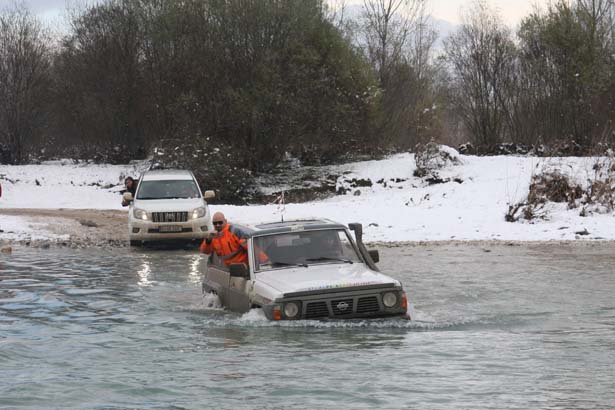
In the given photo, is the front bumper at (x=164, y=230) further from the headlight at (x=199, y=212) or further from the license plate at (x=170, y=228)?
the headlight at (x=199, y=212)

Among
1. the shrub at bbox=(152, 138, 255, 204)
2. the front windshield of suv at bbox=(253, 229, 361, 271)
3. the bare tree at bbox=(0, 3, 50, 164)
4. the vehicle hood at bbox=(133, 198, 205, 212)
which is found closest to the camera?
the front windshield of suv at bbox=(253, 229, 361, 271)

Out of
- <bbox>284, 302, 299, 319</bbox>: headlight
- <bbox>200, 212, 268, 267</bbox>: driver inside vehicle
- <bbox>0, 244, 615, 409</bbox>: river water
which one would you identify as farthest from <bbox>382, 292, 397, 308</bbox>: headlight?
<bbox>200, 212, 268, 267</bbox>: driver inside vehicle

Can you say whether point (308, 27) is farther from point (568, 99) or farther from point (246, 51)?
point (568, 99)

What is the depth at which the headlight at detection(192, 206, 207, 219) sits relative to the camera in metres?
22.8

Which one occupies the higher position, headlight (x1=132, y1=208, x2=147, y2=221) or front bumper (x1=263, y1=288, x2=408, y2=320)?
headlight (x1=132, y1=208, x2=147, y2=221)

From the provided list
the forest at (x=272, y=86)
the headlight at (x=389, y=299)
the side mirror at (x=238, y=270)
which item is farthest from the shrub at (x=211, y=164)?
the headlight at (x=389, y=299)

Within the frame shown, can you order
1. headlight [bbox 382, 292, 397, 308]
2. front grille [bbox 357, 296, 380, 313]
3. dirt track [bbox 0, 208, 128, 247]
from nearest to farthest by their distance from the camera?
1. front grille [bbox 357, 296, 380, 313]
2. headlight [bbox 382, 292, 397, 308]
3. dirt track [bbox 0, 208, 128, 247]

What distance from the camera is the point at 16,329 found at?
12.3 m

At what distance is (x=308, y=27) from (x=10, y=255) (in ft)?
83.4

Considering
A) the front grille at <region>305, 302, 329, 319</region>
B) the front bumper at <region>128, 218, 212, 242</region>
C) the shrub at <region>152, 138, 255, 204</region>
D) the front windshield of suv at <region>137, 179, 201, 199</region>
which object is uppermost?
the shrub at <region>152, 138, 255, 204</region>

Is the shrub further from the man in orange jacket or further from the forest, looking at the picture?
the man in orange jacket

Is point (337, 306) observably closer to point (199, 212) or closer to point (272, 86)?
point (199, 212)

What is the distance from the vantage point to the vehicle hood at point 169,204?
74.3ft

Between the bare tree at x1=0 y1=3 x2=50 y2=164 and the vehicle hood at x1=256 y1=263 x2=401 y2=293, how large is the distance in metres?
43.6
